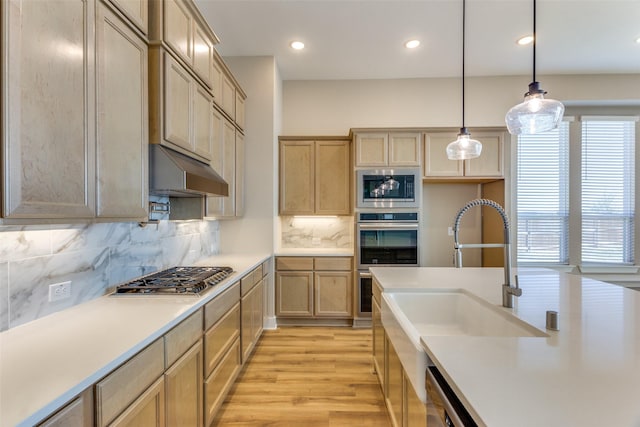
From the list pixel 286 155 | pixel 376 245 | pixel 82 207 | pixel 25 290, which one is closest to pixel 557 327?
pixel 82 207

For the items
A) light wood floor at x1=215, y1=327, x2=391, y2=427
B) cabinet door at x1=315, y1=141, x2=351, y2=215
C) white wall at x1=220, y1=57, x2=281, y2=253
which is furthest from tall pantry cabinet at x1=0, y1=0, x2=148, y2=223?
cabinet door at x1=315, y1=141, x2=351, y2=215

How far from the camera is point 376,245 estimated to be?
144 inches

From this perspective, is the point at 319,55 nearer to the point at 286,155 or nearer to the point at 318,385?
the point at 286,155

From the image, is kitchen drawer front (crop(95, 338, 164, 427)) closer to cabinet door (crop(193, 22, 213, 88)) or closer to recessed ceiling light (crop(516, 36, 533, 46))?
cabinet door (crop(193, 22, 213, 88))

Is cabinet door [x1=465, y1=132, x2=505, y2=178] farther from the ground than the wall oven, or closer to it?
farther from the ground

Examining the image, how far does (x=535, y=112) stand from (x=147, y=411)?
2.39 meters

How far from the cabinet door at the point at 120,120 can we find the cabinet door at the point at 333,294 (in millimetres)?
2440

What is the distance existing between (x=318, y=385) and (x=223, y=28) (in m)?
3.54

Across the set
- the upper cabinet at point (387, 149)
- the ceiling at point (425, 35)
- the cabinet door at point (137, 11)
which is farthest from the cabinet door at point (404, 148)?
the cabinet door at point (137, 11)

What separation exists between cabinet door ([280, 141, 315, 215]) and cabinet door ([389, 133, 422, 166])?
99 centimetres

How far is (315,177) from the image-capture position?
3.90 meters

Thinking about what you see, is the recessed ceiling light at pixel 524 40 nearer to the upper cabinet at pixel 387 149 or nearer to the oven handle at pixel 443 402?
the upper cabinet at pixel 387 149

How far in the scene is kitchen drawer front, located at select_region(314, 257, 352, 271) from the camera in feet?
12.1

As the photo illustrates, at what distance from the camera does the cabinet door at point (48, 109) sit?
94 cm
